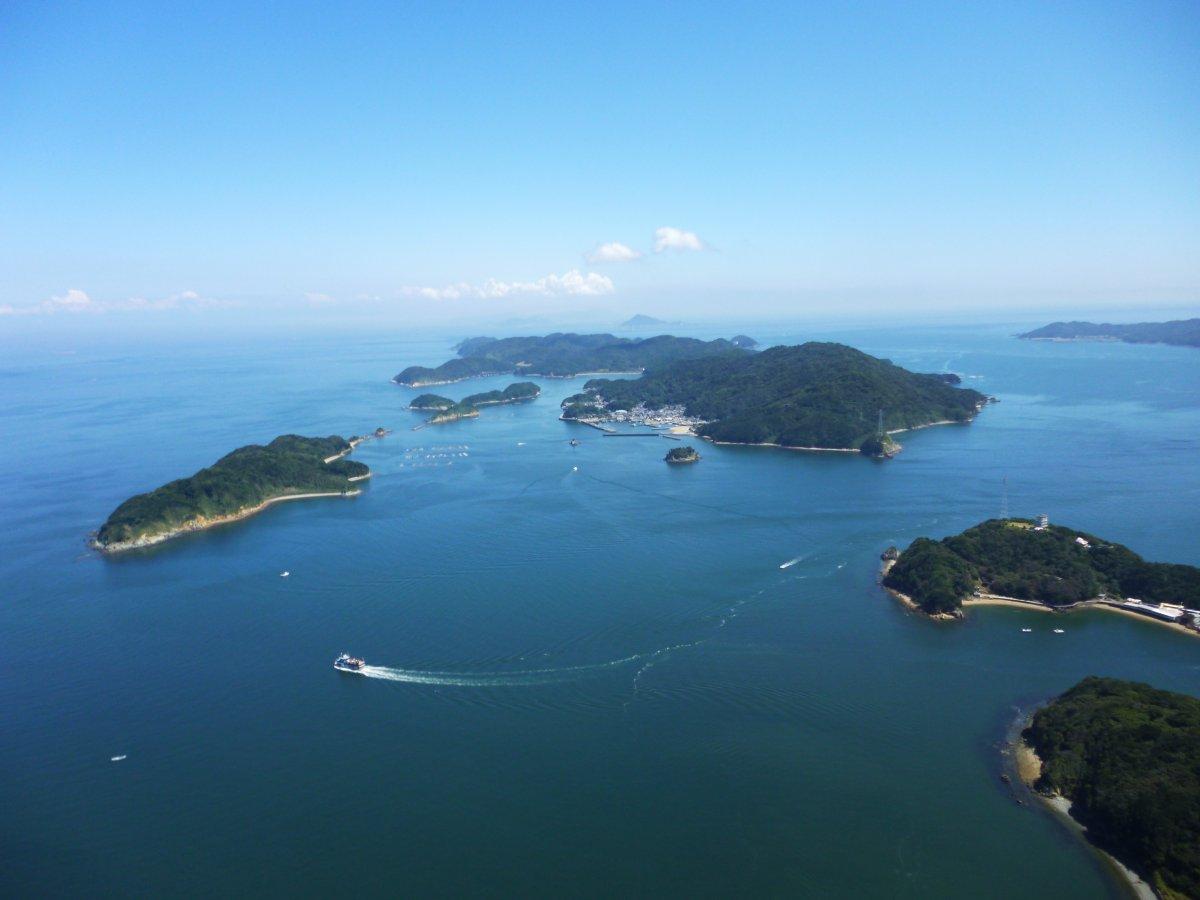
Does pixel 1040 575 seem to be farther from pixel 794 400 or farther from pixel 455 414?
pixel 455 414

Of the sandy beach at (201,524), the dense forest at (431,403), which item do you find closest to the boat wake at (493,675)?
the sandy beach at (201,524)

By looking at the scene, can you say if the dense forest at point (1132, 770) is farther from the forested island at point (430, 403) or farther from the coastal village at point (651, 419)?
the forested island at point (430, 403)

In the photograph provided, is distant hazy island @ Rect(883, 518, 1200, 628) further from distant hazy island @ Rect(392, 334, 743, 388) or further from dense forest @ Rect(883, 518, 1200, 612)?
distant hazy island @ Rect(392, 334, 743, 388)

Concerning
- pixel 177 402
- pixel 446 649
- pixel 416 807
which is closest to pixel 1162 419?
pixel 446 649

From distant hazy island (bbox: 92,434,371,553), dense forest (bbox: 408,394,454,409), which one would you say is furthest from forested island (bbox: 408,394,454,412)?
distant hazy island (bbox: 92,434,371,553)

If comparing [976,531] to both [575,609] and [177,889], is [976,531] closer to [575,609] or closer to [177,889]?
[575,609]

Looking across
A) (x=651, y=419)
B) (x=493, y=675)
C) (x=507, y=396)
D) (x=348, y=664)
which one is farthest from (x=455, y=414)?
(x=493, y=675)
